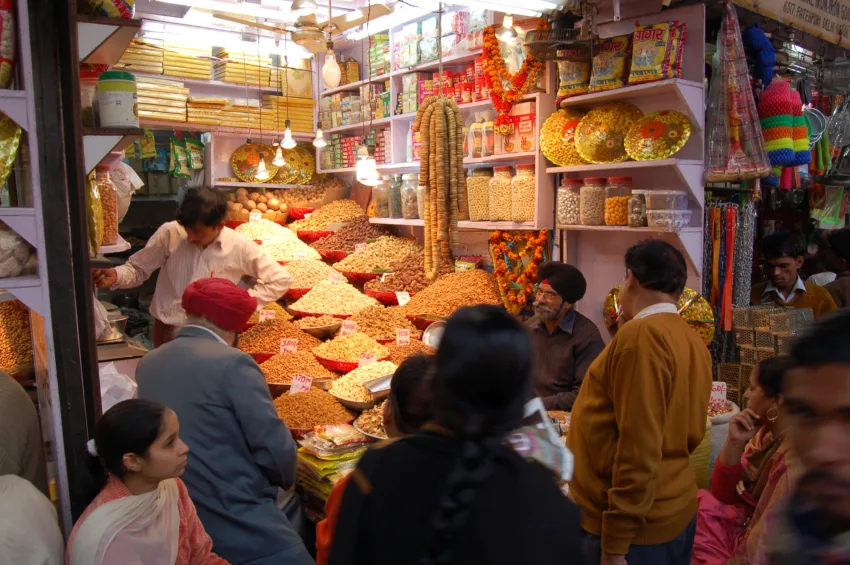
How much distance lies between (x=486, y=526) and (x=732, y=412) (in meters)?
2.81

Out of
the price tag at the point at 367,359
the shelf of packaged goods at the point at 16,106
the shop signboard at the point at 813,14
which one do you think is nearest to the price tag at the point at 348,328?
the price tag at the point at 367,359

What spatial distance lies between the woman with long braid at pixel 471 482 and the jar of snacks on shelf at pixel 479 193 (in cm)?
373

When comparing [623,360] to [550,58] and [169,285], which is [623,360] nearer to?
[550,58]

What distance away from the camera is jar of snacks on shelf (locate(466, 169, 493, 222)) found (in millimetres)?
4695

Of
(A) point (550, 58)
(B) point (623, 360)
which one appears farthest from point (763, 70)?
(B) point (623, 360)

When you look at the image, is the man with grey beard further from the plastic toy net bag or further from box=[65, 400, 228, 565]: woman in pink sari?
box=[65, 400, 228, 565]: woman in pink sari

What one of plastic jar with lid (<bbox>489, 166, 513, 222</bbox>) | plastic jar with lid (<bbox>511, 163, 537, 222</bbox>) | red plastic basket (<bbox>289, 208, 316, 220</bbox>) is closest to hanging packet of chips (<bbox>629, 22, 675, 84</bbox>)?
plastic jar with lid (<bbox>511, 163, 537, 222</bbox>)

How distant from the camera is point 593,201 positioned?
4.00 m

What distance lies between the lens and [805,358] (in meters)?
0.91

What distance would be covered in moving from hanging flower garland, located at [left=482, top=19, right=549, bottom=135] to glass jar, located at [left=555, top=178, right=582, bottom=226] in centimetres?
57

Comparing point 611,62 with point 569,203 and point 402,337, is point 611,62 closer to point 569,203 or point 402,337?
point 569,203

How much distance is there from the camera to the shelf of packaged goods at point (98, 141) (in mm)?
2215

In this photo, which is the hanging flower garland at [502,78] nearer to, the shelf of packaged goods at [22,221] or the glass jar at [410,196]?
the glass jar at [410,196]

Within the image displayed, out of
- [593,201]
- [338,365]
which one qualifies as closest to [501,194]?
[593,201]
